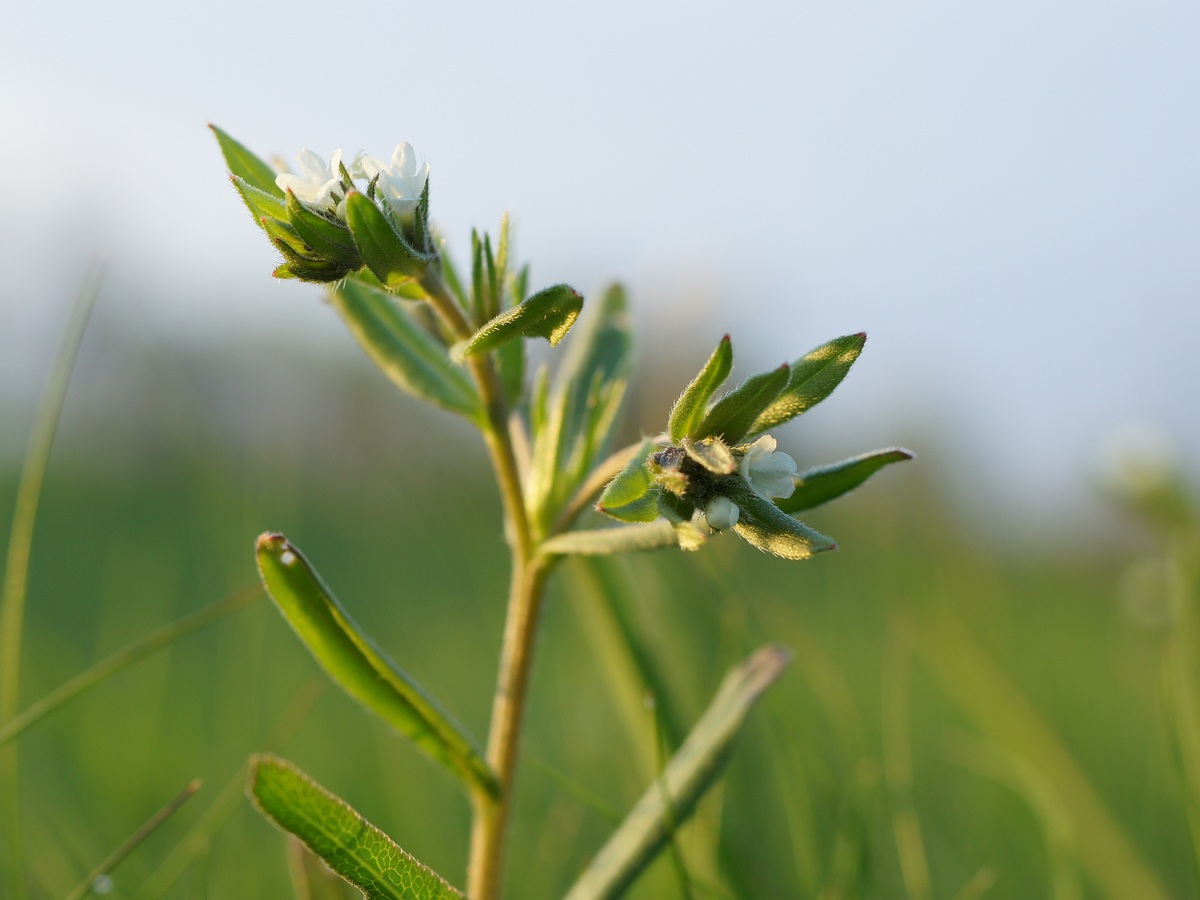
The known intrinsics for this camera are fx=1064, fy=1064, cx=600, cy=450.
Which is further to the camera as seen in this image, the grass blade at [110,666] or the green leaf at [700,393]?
the grass blade at [110,666]

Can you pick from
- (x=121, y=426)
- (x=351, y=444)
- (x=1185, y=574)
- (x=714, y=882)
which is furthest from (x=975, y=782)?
(x=121, y=426)

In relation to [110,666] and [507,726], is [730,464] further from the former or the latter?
[110,666]

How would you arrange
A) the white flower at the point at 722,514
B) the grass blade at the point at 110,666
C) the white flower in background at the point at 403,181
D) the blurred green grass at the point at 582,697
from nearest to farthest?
the white flower at the point at 722,514 → the white flower in background at the point at 403,181 → the grass blade at the point at 110,666 → the blurred green grass at the point at 582,697

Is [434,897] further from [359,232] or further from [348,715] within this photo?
[348,715]

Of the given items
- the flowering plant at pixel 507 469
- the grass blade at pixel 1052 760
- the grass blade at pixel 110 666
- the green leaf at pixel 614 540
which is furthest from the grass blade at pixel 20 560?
the grass blade at pixel 1052 760

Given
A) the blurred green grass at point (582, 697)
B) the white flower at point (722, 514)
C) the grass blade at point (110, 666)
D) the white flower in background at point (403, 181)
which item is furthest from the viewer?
the blurred green grass at point (582, 697)

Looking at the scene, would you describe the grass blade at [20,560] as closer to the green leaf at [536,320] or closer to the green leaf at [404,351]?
the green leaf at [404,351]

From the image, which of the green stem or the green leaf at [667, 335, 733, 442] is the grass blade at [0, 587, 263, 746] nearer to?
the green stem

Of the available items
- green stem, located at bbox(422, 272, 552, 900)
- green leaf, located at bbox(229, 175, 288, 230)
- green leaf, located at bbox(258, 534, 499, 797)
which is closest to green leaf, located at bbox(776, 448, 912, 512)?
green stem, located at bbox(422, 272, 552, 900)
